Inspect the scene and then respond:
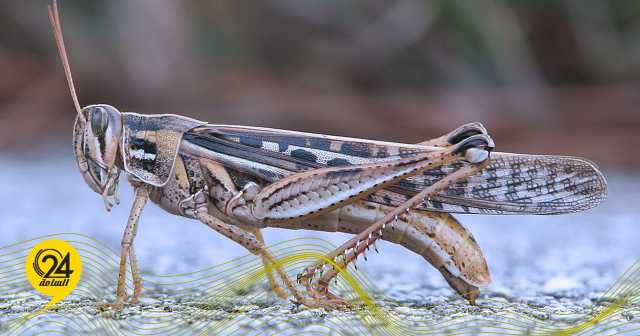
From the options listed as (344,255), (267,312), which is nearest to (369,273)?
(344,255)

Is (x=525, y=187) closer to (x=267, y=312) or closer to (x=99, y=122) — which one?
(x=267, y=312)

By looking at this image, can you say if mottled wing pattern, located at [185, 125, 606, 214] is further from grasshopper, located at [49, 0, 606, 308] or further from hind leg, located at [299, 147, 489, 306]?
hind leg, located at [299, 147, 489, 306]

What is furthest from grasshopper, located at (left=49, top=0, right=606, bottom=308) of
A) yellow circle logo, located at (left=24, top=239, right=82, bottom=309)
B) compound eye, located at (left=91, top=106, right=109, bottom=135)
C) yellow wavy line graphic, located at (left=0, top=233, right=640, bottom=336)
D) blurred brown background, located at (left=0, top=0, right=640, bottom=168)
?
blurred brown background, located at (left=0, top=0, right=640, bottom=168)

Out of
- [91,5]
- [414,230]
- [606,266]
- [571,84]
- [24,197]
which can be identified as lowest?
[24,197]

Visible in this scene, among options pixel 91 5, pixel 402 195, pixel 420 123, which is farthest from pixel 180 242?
pixel 91 5

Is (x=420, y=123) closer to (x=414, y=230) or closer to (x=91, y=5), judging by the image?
(x=91, y=5)
